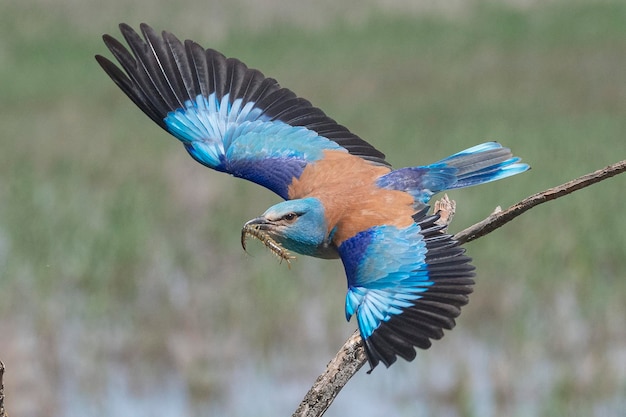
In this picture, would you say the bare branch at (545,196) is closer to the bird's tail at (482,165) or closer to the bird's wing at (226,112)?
the bird's tail at (482,165)

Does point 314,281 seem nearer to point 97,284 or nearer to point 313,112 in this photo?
point 97,284

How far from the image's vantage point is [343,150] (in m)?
5.07

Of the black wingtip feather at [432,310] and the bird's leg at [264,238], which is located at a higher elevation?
the bird's leg at [264,238]

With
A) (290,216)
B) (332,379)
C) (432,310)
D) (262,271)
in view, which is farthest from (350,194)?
(262,271)

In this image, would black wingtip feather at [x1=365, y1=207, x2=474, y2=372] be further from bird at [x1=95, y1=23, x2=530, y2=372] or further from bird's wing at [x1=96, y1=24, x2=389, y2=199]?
bird's wing at [x1=96, y1=24, x2=389, y2=199]

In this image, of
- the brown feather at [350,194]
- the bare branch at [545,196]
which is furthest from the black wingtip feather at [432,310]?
the brown feather at [350,194]

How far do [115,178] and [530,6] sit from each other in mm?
10506

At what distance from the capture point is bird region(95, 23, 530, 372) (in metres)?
3.83

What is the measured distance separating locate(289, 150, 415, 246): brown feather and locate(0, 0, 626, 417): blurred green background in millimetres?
2932

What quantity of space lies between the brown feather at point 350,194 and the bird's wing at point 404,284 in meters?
0.06

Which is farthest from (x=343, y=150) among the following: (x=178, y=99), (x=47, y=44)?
(x=47, y=44)

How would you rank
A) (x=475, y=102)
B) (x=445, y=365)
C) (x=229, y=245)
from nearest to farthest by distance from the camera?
(x=445, y=365), (x=229, y=245), (x=475, y=102)

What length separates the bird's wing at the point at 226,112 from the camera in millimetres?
4980

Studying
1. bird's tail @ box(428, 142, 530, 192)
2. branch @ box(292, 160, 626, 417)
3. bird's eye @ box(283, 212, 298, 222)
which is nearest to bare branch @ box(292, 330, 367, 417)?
branch @ box(292, 160, 626, 417)
